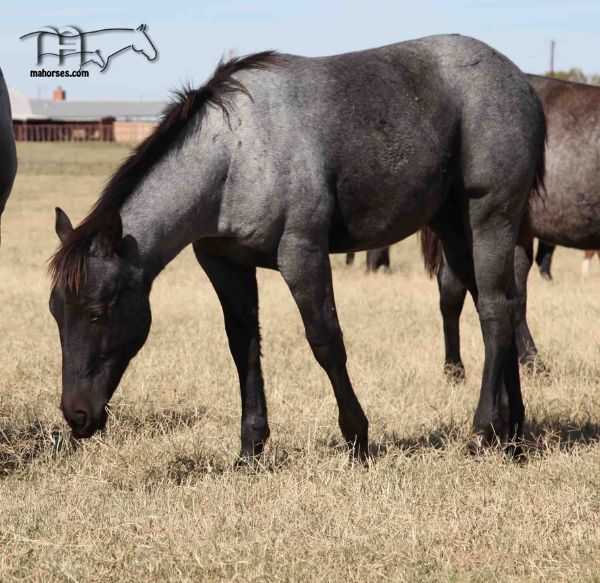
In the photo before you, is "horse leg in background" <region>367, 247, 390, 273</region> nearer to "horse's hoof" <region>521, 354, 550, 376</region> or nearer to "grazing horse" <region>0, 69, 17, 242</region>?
"horse's hoof" <region>521, 354, 550, 376</region>

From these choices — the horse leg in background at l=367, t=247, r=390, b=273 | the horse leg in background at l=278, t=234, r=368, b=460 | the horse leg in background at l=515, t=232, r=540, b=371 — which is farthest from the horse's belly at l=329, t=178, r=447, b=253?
the horse leg in background at l=367, t=247, r=390, b=273

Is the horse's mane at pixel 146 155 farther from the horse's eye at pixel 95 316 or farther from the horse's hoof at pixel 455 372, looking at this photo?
the horse's hoof at pixel 455 372

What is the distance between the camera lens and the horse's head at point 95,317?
463 cm

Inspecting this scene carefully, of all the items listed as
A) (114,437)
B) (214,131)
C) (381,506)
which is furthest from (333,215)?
(114,437)

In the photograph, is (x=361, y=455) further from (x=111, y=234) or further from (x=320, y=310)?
(x=111, y=234)

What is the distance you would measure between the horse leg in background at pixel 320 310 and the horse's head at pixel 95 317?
2.38 feet

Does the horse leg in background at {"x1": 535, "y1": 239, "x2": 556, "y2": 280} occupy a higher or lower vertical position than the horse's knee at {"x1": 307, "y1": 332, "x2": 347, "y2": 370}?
lower

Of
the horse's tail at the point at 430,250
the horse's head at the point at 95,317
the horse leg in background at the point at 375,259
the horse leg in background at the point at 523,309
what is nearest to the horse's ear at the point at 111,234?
the horse's head at the point at 95,317

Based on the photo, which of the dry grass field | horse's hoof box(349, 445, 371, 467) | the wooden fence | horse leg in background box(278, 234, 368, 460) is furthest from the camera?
the wooden fence

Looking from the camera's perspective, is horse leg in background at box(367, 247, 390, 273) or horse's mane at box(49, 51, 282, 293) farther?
horse leg in background at box(367, 247, 390, 273)

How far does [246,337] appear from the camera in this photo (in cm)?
548

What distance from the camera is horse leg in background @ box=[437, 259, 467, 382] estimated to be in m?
7.73

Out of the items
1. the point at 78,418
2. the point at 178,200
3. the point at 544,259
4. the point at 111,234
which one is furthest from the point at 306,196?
the point at 544,259

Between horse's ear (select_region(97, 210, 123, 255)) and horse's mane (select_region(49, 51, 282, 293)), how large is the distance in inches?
0.6
